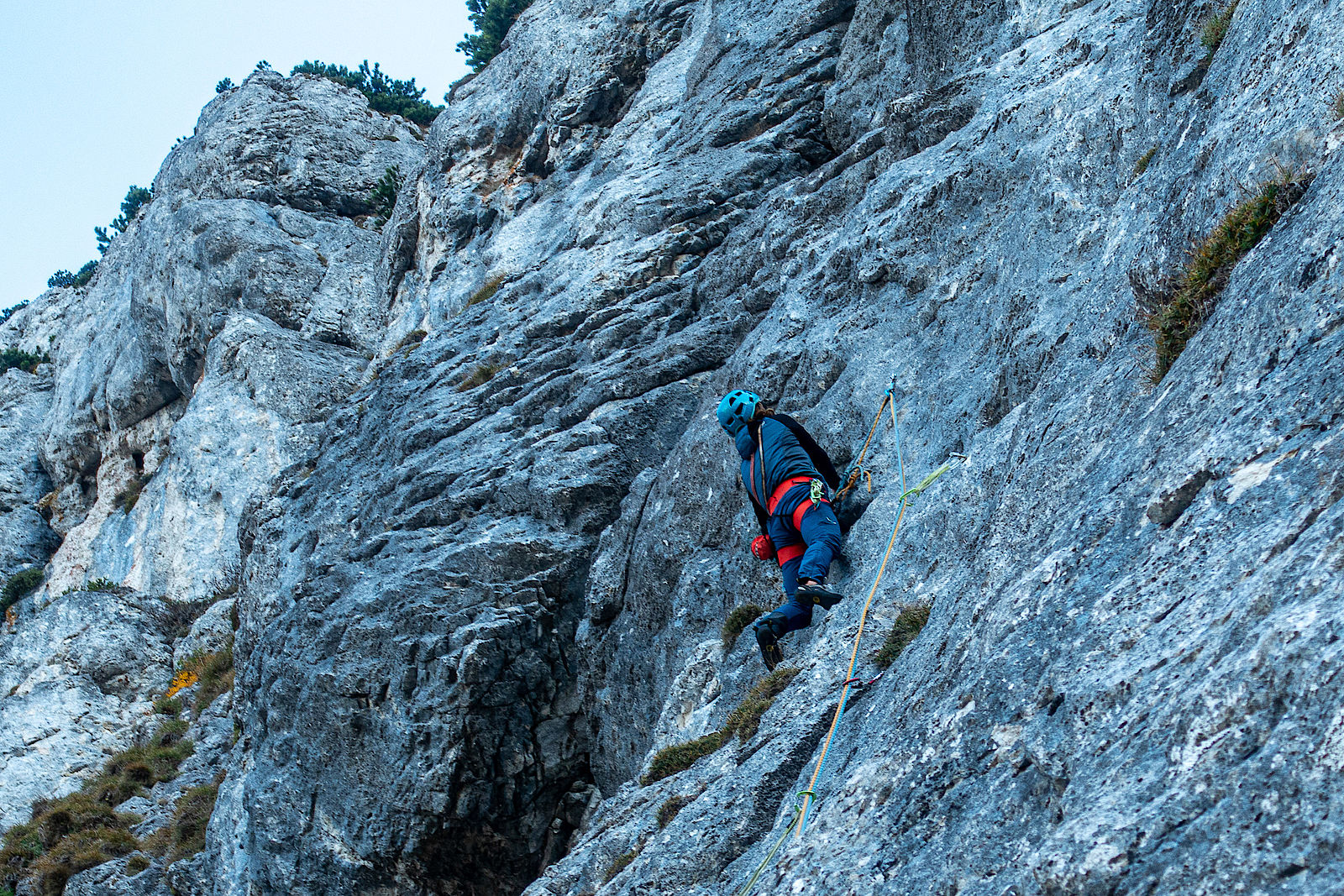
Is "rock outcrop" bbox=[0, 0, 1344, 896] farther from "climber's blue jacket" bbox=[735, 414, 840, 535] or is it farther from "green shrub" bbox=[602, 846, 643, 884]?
"climber's blue jacket" bbox=[735, 414, 840, 535]

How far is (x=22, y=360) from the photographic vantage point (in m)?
49.4

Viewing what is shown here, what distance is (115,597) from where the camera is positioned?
101ft

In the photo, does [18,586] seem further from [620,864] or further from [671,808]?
[671,808]

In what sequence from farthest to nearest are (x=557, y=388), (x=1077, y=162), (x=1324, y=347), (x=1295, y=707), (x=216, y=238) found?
1. (x=216, y=238)
2. (x=557, y=388)
3. (x=1077, y=162)
4. (x=1324, y=347)
5. (x=1295, y=707)

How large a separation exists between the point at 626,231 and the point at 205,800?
44.1 feet

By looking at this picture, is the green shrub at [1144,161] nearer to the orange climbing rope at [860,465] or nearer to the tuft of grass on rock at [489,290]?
the orange climbing rope at [860,465]

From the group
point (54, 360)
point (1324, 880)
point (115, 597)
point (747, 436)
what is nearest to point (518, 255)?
point (747, 436)

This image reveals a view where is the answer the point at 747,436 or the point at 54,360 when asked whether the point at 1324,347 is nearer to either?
the point at 747,436

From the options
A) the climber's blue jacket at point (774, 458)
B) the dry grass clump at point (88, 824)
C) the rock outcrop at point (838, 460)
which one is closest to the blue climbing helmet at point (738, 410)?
the climber's blue jacket at point (774, 458)

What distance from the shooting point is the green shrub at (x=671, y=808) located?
8320 mm

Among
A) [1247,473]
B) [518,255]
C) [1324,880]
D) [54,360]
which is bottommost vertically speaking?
[1324,880]

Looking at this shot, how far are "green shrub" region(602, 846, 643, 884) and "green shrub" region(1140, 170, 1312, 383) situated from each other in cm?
505

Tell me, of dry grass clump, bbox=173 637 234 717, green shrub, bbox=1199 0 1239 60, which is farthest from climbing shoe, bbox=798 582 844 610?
dry grass clump, bbox=173 637 234 717

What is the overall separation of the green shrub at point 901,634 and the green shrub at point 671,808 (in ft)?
6.02
